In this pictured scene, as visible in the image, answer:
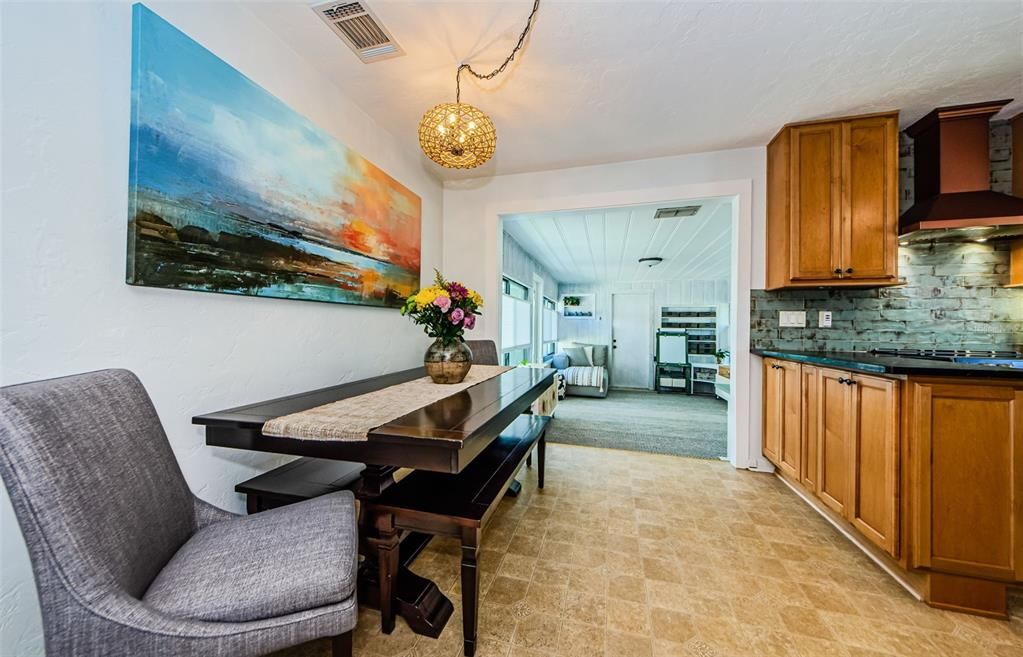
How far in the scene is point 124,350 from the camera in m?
1.13

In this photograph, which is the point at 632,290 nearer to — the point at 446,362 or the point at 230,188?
the point at 446,362

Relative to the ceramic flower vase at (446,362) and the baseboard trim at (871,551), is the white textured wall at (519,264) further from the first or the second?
the baseboard trim at (871,551)

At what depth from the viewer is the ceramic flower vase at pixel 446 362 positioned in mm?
1718

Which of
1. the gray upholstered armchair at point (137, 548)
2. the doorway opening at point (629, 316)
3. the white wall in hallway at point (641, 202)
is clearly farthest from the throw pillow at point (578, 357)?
the gray upholstered armchair at point (137, 548)

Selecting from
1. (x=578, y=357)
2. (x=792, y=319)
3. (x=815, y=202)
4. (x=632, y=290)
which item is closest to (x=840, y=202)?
(x=815, y=202)

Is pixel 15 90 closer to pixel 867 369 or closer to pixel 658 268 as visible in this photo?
pixel 867 369

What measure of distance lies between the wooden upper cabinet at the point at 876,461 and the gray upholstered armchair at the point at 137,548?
6.87ft

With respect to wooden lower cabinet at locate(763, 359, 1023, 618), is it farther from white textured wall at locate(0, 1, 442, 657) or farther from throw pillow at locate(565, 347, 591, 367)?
throw pillow at locate(565, 347, 591, 367)

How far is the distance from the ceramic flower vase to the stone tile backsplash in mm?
2345

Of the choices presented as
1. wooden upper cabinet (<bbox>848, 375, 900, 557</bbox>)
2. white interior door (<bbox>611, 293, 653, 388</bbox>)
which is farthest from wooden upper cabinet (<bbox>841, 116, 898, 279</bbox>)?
white interior door (<bbox>611, 293, 653, 388</bbox>)

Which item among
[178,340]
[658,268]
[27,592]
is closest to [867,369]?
[178,340]

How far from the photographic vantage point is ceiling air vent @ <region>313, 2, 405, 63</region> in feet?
4.98

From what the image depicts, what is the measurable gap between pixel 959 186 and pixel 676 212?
6.02 feet

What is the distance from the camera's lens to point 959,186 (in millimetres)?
2148
